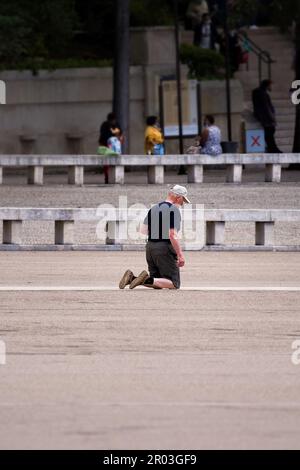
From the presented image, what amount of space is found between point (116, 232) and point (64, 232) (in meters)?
0.75

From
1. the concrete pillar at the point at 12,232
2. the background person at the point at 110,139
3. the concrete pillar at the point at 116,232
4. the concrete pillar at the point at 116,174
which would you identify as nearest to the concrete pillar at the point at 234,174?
the concrete pillar at the point at 116,174

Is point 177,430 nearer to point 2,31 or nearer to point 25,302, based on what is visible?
point 25,302

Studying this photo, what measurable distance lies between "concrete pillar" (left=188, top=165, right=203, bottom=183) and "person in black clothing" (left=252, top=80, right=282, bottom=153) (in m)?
4.91

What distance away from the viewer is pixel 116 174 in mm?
34125

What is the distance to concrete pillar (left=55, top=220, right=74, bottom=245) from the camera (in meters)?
24.6

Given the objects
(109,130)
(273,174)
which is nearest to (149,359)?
(273,174)

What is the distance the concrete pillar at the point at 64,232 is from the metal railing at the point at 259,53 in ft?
66.7

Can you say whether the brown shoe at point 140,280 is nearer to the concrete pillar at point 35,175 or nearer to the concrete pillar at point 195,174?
the concrete pillar at point 195,174

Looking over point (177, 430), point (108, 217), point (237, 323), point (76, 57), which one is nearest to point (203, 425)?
point (177, 430)

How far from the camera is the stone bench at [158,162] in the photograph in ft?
110

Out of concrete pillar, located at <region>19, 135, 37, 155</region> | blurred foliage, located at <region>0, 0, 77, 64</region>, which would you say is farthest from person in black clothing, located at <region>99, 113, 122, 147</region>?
blurred foliage, located at <region>0, 0, 77, 64</region>

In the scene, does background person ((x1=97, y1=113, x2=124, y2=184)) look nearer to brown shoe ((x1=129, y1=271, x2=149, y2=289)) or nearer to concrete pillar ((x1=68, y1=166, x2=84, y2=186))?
concrete pillar ((x1=68, y1=166, x2=84, y2=186))

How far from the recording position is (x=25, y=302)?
1858cm

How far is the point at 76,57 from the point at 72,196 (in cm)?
1259
